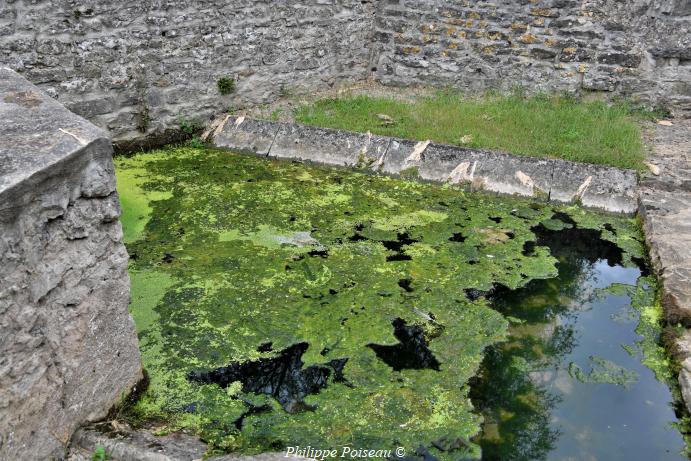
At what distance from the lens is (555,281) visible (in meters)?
4.16

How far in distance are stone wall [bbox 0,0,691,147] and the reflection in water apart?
2.95m

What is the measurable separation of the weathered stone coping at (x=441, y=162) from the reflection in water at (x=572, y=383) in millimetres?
1025

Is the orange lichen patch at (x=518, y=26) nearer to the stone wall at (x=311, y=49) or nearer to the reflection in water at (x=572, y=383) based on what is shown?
the stone wall at (x=311, y=49)

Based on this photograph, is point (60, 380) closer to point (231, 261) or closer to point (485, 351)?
point (231, 261)

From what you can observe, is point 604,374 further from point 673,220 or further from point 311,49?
point 311,49

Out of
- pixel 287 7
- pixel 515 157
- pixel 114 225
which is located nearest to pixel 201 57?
pixel 287 7

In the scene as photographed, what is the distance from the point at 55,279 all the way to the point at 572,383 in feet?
8.09

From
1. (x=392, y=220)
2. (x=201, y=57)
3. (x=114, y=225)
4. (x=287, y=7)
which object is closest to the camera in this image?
(x=114, y=225)

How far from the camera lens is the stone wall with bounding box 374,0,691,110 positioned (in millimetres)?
6207

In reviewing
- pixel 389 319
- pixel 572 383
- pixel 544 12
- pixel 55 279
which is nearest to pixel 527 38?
pixel 544 12

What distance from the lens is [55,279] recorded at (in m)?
2.33

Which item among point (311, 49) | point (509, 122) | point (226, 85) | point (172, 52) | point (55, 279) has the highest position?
point (55, 279)

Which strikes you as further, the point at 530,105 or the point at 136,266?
the point at 530,105

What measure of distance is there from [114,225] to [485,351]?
1.96 m
